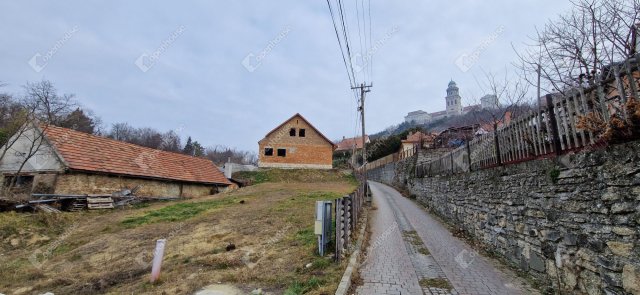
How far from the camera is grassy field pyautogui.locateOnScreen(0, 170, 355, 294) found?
253 inches

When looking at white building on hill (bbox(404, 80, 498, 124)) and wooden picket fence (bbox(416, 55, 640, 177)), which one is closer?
wooden picket fence (bbox(416, 55, 640, 177))

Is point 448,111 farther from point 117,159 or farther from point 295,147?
point 117,159

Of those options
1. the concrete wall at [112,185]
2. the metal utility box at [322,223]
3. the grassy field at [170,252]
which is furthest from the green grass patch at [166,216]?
the metal utility box at [322,223]

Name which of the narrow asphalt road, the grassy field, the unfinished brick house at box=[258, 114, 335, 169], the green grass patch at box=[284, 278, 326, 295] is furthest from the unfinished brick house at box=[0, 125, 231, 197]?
the green grass patch at box=[284, 278, 326, 295]

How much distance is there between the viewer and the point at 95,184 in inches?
724

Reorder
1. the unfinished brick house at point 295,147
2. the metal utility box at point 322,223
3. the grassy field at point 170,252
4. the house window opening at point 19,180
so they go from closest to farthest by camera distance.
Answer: the grassy field at point 170,252 → the metal utility box at point 322,223 → the house window opening at point 19,180 → the unfinished brick house at point 295,147

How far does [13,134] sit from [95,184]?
21.3 ft

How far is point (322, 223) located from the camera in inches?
287

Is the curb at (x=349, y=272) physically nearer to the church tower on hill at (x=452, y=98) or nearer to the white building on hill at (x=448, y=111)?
the white building on hill at (x=448, y=111)

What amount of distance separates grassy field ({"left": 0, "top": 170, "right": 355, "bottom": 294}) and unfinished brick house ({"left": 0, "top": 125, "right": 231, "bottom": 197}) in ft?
8.77

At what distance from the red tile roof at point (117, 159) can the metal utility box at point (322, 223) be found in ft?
53.0

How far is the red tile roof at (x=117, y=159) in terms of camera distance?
1834 cm

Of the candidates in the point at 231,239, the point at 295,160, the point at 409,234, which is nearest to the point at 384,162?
the point at 295,160

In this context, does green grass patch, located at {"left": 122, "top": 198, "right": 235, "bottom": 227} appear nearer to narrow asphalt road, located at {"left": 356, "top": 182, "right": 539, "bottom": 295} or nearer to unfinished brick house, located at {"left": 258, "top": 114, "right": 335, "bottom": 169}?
narrow asphalt road, located at {"left": 356, "top": 182, "right": 539, "bottom": 295}
